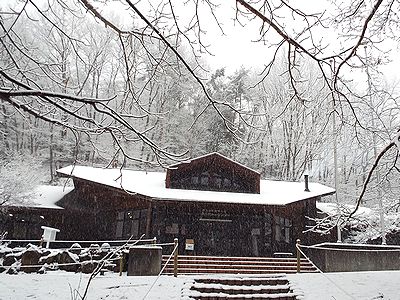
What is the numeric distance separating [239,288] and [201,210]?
23.7ft

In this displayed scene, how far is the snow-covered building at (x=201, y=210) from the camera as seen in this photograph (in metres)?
16.0

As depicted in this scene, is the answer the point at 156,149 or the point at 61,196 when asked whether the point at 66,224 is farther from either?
the point at 156,149

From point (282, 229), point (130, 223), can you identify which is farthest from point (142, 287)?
point (282, 229)

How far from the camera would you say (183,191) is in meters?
16.6

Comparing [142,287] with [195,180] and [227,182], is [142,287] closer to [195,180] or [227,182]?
[195,180]

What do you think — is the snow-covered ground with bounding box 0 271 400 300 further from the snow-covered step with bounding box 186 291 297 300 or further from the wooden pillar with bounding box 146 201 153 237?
the wooden pillar with bounding box 146 201 153 237

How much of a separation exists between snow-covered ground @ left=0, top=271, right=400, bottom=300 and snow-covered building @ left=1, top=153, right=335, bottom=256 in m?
5.10

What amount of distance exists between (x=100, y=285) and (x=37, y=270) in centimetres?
301

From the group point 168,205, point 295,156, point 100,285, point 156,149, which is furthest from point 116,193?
point 295,156

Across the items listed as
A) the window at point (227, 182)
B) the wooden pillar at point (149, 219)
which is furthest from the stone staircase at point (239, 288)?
the window at point (227, 182)

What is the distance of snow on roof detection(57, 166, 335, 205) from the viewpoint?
1546cm

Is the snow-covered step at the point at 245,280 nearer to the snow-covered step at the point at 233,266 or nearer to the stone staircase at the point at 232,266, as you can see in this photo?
the stone staircase at the point at 232,266

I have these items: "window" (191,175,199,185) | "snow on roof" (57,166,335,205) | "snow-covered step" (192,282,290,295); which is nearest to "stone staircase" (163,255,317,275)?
"snow-covered step" (192,282,290,295)

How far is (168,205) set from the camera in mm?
16031
